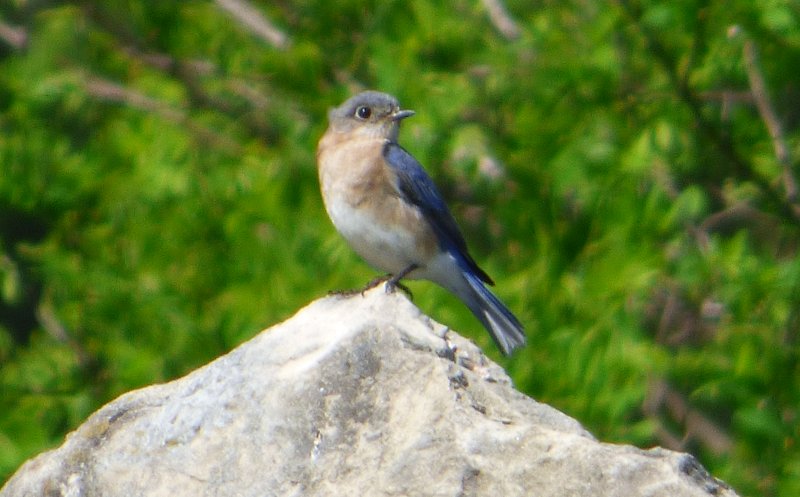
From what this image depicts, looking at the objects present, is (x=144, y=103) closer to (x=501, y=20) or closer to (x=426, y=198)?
(x=501, y=20)

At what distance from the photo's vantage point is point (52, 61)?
8383 mm

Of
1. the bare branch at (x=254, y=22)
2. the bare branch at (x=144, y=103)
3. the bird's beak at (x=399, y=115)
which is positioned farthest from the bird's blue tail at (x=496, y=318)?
the bare branch at (x=254, y=22)

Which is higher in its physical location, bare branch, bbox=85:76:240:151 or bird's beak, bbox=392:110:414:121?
bird's beak, bbox=392:110:414:121

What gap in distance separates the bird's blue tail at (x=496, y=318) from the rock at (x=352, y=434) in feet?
7.62

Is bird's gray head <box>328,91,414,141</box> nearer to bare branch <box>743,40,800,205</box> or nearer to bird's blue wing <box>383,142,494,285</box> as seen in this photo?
bird's blue wing <box>383,142,494,285</box>

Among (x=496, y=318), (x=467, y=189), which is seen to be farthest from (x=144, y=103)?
(x=496, y=318)

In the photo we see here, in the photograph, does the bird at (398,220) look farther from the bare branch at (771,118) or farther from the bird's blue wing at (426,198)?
the bare branch at (771,118)

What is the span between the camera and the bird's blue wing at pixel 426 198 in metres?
5.97

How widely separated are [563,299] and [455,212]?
3.23 ft

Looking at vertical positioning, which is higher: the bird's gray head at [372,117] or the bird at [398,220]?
the bird's gray head at [372,117]

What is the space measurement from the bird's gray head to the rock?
2725 mm

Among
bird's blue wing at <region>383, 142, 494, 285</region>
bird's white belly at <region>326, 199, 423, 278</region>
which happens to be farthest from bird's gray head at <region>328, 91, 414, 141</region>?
bird's white belly at <region>326, 199, 423, 278</region>

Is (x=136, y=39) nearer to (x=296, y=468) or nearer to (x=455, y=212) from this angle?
(x=455, y=212)

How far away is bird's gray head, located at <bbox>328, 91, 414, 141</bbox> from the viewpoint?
627cm
